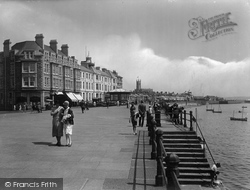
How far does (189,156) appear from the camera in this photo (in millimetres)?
11383

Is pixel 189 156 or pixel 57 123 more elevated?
pixel 57 123

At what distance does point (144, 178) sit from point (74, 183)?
5.50 ft

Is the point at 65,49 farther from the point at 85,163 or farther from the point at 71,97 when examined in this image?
the point at 85,163

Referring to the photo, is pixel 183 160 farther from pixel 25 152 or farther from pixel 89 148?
pixel 25 152

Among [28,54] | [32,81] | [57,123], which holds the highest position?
[28,54]

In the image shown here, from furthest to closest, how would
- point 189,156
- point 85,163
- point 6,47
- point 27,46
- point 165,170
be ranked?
point 6,47 → point 27,46 → point 189,156 → point 85,163 → point 165,170

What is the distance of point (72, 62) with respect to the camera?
6581cm

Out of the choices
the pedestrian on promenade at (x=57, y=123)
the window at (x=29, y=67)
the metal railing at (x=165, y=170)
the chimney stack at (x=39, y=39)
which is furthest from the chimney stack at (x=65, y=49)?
the metal railing at (x=165, y=170)

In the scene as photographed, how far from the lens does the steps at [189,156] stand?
10.6 metres

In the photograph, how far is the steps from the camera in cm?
1063

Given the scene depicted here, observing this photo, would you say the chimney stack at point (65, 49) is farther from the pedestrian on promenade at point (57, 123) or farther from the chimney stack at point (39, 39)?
the pedestrian on promenade at point (57, 123)

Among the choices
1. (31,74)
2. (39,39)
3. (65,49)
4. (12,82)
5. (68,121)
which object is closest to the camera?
(68,121)

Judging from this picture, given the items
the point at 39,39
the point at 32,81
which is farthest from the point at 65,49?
the point at 32,81

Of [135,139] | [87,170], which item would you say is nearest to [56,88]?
[135,139]
